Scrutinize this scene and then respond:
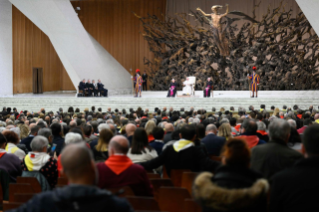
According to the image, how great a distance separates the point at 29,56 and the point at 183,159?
19.4m

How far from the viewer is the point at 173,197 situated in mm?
2721

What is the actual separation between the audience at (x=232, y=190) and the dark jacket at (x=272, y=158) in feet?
2.57

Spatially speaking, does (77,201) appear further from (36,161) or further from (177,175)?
(36,161)

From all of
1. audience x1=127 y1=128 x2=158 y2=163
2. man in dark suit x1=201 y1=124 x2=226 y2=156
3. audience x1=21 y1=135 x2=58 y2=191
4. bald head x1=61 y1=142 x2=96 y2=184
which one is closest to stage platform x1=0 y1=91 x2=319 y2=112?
man in dark suit x1=201 y1=124 x2=226 y2=156

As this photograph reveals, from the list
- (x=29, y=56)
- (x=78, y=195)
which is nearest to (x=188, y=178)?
(x=78, y=195)

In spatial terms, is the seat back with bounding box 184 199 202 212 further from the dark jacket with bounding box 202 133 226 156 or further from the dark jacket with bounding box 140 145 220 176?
the dark jacket with bounding box 202 133 226 156

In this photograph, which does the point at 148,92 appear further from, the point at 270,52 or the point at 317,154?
the point at 317,154

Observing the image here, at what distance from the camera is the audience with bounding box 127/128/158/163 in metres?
3.64

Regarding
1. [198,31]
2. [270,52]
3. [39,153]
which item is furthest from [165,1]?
[39,153]

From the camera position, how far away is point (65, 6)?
687 inches

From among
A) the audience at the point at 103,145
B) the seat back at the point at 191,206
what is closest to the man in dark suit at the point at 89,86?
the audience at the point at 103,145

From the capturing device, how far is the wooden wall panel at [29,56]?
20203 millimetres

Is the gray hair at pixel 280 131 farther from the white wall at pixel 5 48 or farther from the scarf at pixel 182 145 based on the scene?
the white wall at pixel 5 48

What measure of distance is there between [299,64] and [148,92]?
7329 mm
